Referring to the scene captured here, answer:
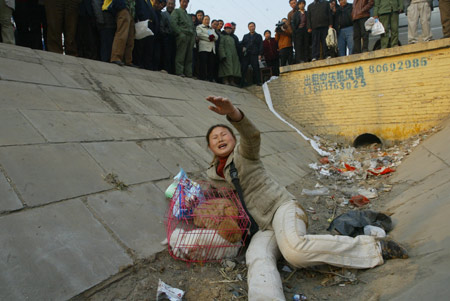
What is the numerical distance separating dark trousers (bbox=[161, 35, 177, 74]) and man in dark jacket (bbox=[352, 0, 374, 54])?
4.79m

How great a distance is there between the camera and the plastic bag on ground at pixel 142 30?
6.56 m

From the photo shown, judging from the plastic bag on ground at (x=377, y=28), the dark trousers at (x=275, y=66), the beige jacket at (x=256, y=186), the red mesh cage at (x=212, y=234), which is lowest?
the red mesh cage at (x=212, y=234)

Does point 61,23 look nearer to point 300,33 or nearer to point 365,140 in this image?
point 300,33

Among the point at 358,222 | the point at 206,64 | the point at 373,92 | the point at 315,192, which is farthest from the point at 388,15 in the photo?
the point at 358,222

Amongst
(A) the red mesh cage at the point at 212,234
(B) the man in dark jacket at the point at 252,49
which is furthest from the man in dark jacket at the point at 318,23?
(A) the red mesh cage at the point at 212,234

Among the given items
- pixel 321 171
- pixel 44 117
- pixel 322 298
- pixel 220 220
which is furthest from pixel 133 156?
pixel 321 171

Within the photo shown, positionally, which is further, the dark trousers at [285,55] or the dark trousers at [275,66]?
the dark trousers at [275,66]

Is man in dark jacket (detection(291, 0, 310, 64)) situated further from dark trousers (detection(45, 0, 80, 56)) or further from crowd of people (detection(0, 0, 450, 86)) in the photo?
dark trousers (detection(45, 0, 80, 56))

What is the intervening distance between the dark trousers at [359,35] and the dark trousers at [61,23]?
6705mm

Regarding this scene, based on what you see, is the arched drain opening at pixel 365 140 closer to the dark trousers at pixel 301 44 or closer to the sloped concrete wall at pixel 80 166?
the dark trousers at pixel 301 44

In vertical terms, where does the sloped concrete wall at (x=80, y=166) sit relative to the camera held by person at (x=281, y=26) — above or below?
below

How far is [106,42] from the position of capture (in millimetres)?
6203

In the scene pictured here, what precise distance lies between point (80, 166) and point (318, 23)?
773 centimetres

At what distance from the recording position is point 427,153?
512 cm
